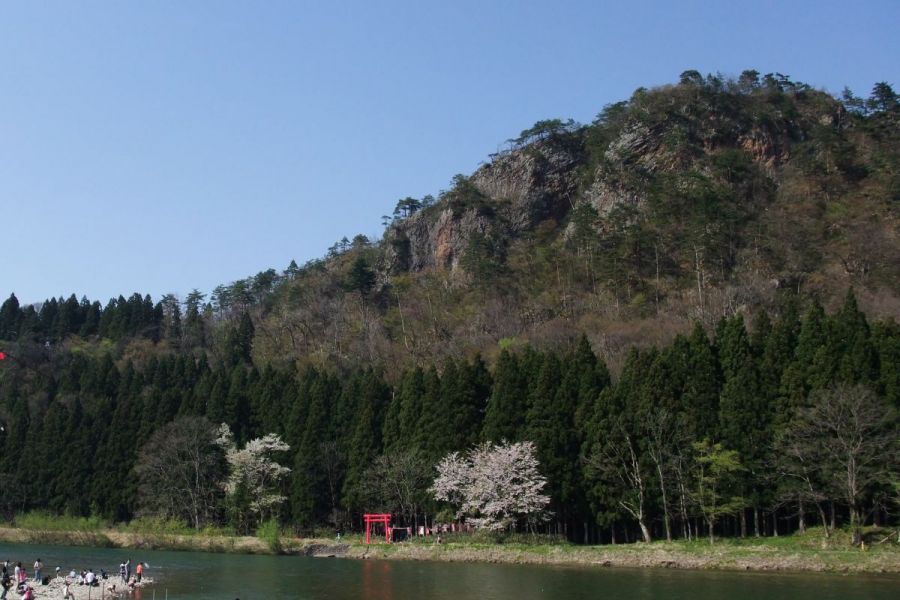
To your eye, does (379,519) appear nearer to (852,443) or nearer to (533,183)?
(852,443)

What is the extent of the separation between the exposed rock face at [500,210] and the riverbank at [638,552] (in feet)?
213

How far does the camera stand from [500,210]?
128 meters

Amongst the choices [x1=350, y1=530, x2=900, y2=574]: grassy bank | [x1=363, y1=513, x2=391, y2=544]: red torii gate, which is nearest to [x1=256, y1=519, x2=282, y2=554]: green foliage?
[x1=363, y1=513, x2=391, y2=544]: red torii gate

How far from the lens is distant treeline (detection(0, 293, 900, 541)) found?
5412 cm

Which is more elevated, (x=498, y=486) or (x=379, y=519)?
(x=498, y=486)

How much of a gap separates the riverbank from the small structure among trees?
2542 mm

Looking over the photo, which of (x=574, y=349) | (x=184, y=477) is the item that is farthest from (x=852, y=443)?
(x=184, y=477)

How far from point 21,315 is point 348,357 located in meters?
68.5

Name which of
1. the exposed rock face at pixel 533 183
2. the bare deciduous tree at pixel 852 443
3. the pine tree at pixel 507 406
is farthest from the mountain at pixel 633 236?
the bare deciduous tree at pixel 852 443

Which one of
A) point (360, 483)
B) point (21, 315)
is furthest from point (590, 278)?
point (21, 315)

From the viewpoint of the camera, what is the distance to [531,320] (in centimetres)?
10388

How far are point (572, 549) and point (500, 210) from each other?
263ft

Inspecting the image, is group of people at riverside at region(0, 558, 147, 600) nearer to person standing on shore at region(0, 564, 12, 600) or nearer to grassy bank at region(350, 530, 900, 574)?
person standing on shore at region(0, 564, 12, 600)

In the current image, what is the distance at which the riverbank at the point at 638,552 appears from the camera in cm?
4547
